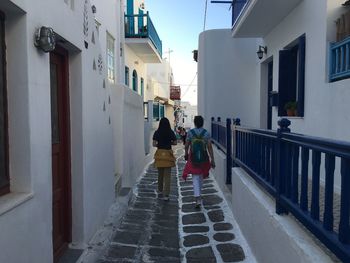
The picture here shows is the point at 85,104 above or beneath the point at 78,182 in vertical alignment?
above

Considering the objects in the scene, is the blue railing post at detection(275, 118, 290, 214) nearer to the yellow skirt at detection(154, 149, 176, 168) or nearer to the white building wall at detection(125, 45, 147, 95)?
the yellow skirt at detection(154, 149, 176, 168)

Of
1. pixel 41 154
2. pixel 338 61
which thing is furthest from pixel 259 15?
pixel 41 154

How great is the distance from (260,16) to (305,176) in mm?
6320

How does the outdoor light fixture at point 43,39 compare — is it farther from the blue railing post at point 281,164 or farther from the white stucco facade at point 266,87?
the white stucco facade at point 266,87

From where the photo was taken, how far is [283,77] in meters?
8.37

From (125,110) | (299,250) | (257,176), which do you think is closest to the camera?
(299,250)

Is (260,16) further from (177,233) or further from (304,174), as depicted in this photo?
(304,174)

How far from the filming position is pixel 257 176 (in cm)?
469

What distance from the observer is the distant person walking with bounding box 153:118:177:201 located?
7699mm

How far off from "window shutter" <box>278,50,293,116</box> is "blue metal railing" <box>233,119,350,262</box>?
3.21 m

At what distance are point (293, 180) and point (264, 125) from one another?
8279mm

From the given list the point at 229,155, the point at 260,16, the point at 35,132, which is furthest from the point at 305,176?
the point at 260,16

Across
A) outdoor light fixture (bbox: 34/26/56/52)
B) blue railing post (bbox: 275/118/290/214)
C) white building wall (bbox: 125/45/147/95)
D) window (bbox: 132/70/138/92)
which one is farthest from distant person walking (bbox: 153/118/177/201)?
window (bbox: 132/70/138/92)

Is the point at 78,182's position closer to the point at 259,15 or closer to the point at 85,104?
the point at 85,104
